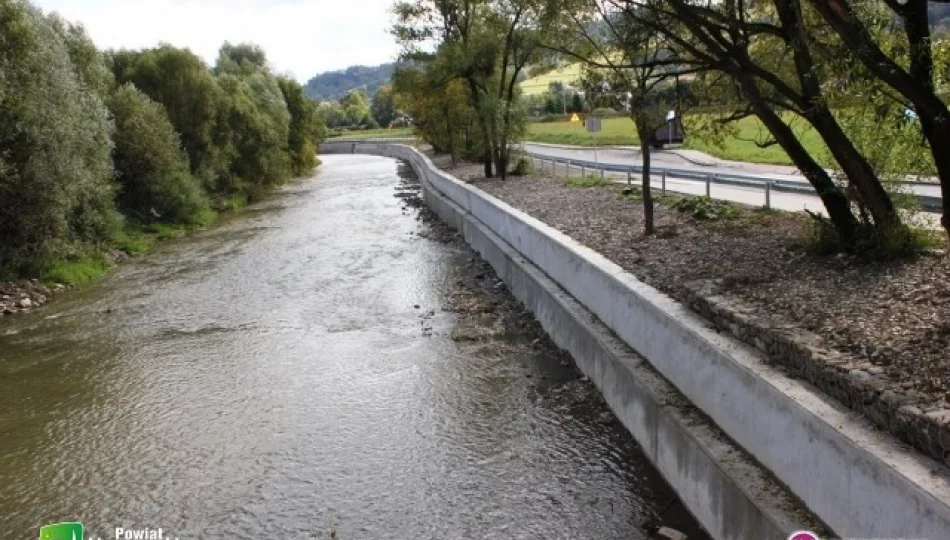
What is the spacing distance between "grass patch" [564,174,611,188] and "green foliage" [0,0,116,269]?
13218 millimetres

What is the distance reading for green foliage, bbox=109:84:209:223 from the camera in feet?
87.4

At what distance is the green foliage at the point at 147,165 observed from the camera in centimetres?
2664

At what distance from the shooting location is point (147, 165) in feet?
89.7

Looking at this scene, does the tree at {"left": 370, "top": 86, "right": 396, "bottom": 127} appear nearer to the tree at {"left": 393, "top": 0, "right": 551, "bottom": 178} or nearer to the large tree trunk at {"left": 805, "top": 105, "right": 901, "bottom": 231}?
the tree at {"left": 393, "top": 0, "right": 551, "bottom": 178}

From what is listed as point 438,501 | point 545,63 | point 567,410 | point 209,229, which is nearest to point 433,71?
point 545,63

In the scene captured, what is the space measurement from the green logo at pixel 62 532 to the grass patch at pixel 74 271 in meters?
13.3

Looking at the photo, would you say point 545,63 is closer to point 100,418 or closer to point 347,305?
point 347,305

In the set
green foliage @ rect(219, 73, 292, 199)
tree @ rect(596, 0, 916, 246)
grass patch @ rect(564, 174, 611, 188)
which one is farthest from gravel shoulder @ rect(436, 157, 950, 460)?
green foliage @ rect(219, 73, 292, 199)

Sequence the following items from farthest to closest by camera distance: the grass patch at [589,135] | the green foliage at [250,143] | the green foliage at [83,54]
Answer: the grass patch at [589,135] → the green foliage at [250,143] → the green foliage at [83,54]

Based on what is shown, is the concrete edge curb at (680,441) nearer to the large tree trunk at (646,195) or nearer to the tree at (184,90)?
the large tree trunk at (646,195)

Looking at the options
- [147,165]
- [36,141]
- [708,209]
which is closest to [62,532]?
[708,209]

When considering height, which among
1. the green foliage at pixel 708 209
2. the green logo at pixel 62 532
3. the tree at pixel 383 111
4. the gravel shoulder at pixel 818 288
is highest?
the tree at pixel 383 111

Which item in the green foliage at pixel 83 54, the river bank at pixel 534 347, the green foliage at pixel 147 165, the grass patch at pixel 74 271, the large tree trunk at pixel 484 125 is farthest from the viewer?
the large tree trunk at pixel 484 125

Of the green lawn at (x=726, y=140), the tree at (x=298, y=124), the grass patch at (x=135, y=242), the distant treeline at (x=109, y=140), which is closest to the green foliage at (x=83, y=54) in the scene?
the distant treeline at (x=109, y=140)
